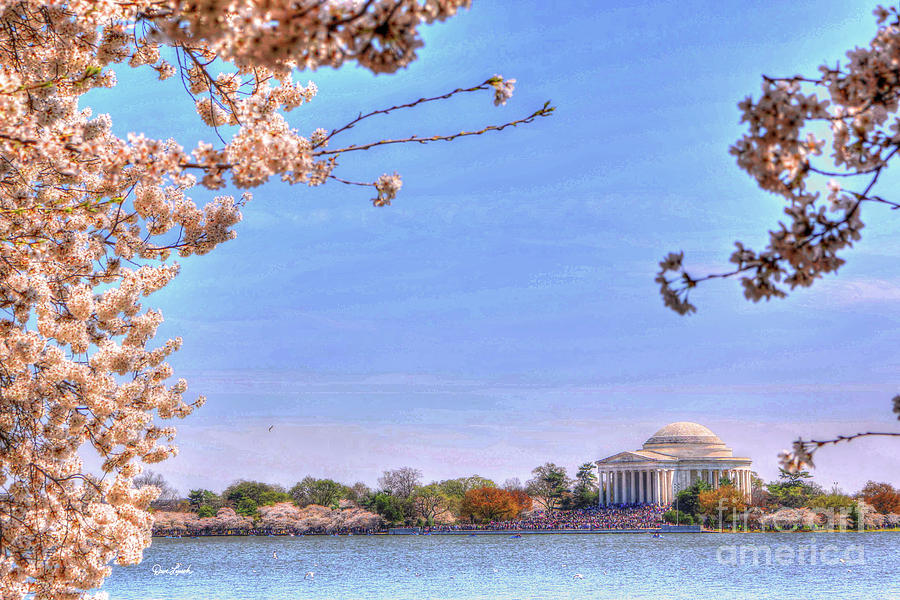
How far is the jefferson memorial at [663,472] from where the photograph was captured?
346ft

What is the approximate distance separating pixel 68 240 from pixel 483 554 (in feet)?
169

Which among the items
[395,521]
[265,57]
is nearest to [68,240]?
[265,57]

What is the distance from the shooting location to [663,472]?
106 metres

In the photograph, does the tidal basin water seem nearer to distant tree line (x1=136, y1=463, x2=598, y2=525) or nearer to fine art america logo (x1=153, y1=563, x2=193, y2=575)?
fine art america logo (x1=153, y1=563, x2=193, y2=575)

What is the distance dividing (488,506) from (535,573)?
5385 centimetres

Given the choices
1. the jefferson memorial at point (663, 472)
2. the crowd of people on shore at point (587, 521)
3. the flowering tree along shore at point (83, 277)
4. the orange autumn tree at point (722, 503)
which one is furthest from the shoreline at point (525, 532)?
the flowering tree along shore at point (83, 277)

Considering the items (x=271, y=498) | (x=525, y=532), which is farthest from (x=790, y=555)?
(x=271, y=498)

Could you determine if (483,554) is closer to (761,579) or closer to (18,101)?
(761,579)

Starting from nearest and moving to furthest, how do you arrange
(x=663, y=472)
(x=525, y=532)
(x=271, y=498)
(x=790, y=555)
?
(x=790, y=555) < (x=525, y=532) < (x=271, y=498) < (x=663, y=472)

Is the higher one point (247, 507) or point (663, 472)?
point (663, 472)

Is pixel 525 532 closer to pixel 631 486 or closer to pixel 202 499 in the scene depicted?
pixel 631 486

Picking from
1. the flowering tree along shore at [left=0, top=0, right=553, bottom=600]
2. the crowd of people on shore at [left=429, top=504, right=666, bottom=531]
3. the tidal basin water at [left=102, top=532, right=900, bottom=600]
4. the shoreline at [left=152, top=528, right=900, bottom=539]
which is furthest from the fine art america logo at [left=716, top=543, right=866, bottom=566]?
the flowering tree along shore at [left=0, top=0, right=553, bottom=600]

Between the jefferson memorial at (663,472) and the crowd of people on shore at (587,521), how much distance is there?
399 cm

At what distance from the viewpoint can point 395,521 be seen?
8862 centimetres
